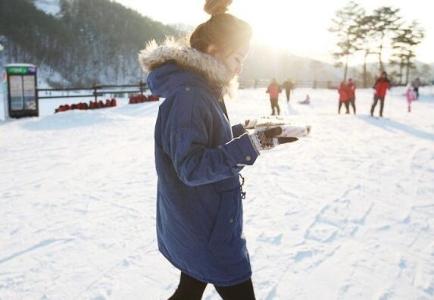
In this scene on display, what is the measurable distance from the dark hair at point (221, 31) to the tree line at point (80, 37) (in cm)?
6798

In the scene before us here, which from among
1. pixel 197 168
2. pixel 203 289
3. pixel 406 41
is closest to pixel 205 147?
pixel 197 168

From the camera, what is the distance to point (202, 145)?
1.36 metres

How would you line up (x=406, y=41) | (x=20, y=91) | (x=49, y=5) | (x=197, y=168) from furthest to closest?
(x=49, y=5)
(x=406, y=41)
(x=20, y=91)
(x=197, y=168)

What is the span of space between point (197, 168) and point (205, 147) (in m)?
0.09

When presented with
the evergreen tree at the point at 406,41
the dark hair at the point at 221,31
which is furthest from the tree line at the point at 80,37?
the dark hair at the point at 221,31

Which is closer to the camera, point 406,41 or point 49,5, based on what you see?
point 406,41

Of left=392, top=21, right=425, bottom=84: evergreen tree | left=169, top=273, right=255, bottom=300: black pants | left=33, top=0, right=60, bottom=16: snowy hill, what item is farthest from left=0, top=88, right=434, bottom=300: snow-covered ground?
left=33, top=0, right=60, bottom=16: snowy hill

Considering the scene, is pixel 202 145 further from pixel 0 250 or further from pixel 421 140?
pixel 421 140

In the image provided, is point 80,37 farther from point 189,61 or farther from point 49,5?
point 189,61

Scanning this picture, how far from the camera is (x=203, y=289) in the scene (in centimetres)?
175

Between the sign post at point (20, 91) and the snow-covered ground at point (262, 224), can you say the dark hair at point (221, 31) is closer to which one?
the snow-covered ground at point (262, 224)

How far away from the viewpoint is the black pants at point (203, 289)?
160 cm

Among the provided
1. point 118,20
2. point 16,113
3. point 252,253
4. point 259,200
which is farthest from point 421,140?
point 118,20

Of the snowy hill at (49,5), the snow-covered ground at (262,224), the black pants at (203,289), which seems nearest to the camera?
the black pants at (203,289)
